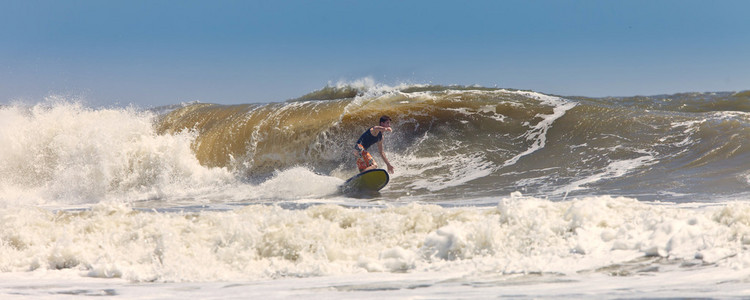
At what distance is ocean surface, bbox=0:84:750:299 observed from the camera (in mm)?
4480

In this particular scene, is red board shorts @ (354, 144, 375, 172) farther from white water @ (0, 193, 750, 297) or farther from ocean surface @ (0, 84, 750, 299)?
white water @ (0, 193, 750, 297)

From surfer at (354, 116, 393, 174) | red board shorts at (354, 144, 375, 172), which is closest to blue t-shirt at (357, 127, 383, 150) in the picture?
surfer at (354, 116, 393, 174)

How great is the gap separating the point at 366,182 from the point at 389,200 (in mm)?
1055

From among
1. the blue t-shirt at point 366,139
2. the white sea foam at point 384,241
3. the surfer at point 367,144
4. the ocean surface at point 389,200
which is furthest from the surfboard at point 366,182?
the white sea foam at point 384,241

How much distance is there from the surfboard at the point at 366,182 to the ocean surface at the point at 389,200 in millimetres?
302

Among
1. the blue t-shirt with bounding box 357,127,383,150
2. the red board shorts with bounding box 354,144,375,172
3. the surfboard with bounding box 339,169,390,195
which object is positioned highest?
the blue t-shirt with bounding box 357,127,383,150

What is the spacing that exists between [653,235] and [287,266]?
9.11ft

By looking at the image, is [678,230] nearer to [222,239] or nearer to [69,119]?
[222,239]

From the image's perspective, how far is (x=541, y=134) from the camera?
560 inches

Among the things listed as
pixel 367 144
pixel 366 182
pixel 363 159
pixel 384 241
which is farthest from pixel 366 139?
pixel 384 241

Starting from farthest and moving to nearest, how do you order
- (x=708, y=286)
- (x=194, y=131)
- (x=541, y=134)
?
1. (x=194, y=131)
2. (x=541, y=134)
3. (x=708, y=286)

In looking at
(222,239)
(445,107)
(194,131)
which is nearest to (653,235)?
(222,239)

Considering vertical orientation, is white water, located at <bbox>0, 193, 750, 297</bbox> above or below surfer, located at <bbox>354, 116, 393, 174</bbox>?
below

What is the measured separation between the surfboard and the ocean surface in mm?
302
